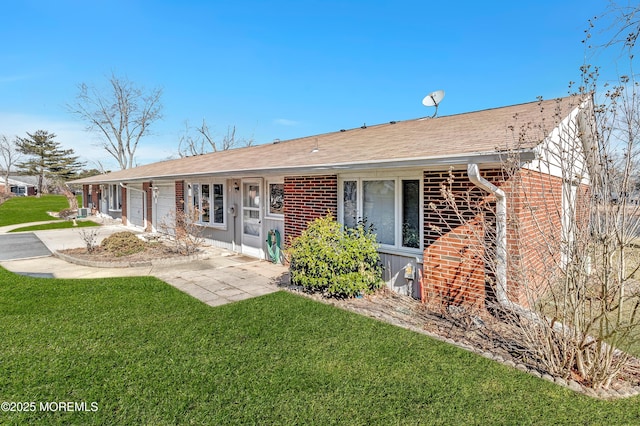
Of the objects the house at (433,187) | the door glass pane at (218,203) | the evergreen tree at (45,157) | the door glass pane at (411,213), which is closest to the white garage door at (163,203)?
the door glass pane at (218,203)

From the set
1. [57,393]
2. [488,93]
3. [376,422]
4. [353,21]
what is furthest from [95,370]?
[488,93]

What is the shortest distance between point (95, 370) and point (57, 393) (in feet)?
1.44

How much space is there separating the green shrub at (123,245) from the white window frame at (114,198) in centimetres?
1081


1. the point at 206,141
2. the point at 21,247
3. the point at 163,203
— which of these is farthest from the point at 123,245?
the point at 206,141

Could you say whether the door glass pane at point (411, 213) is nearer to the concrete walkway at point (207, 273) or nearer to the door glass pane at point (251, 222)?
the concrete walkway at point (207, 273)

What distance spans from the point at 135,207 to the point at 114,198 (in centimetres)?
425

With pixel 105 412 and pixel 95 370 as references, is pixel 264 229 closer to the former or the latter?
pixel 95 370

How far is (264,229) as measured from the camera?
384 inches

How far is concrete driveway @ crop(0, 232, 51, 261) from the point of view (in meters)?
10.6

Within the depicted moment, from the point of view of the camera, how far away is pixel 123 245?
34.4ft

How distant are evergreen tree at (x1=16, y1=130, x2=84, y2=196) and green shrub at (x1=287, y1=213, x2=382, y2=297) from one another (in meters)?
63.8

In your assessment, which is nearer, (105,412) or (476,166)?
(105,412)

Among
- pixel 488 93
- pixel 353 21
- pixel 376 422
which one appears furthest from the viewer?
pixel 488 93

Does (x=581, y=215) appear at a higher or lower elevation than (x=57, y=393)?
higher
